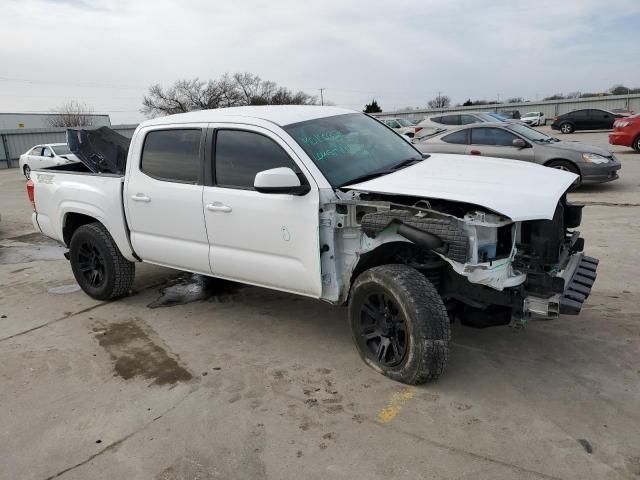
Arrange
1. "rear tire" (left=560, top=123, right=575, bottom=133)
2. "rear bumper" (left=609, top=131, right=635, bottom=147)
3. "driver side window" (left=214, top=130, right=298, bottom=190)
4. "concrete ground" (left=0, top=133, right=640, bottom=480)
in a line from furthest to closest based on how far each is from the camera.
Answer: "rear tire" (left=560, top=123, right=575, bottom=133)
"rear bumper" (left=609, top=131, right=635, bottom=147)
"driver side window" (left=214, top=130, right=298, bottom=190)
"concrete ground" (left=0, top=133, right=640, bottom=480)

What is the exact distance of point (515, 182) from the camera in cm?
365

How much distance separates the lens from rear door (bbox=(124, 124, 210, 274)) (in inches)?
180

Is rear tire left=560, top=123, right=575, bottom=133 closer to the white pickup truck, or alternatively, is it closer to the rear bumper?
the rear bumper

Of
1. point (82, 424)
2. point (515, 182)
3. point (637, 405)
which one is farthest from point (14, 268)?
point (637, 405)

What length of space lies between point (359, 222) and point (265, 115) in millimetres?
1306

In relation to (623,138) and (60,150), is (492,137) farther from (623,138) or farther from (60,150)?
(60,150)

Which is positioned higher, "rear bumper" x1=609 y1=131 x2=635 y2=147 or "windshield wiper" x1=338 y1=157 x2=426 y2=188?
"windshield wiper" x1=338 y1=157 x2=426 y2=188

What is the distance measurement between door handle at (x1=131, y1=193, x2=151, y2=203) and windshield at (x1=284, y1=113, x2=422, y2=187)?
63.0 inches

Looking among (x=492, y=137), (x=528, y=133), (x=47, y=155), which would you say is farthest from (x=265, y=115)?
(x=47, y=155)

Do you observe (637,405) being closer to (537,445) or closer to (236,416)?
(537,445)

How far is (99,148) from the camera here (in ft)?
21.4

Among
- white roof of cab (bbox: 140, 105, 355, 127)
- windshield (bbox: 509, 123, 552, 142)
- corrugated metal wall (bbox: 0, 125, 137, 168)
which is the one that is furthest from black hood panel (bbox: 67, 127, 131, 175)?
corrugated metal wall (bbox: 0, 125, 137, 168)

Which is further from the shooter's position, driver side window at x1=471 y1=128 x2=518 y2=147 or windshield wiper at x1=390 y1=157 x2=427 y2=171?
driver side window at x1=471 y1=128 x2=518 y2=147

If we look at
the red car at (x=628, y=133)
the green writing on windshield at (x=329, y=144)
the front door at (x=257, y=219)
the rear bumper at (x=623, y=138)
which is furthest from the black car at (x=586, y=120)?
the front door at (x=257, y=219)
